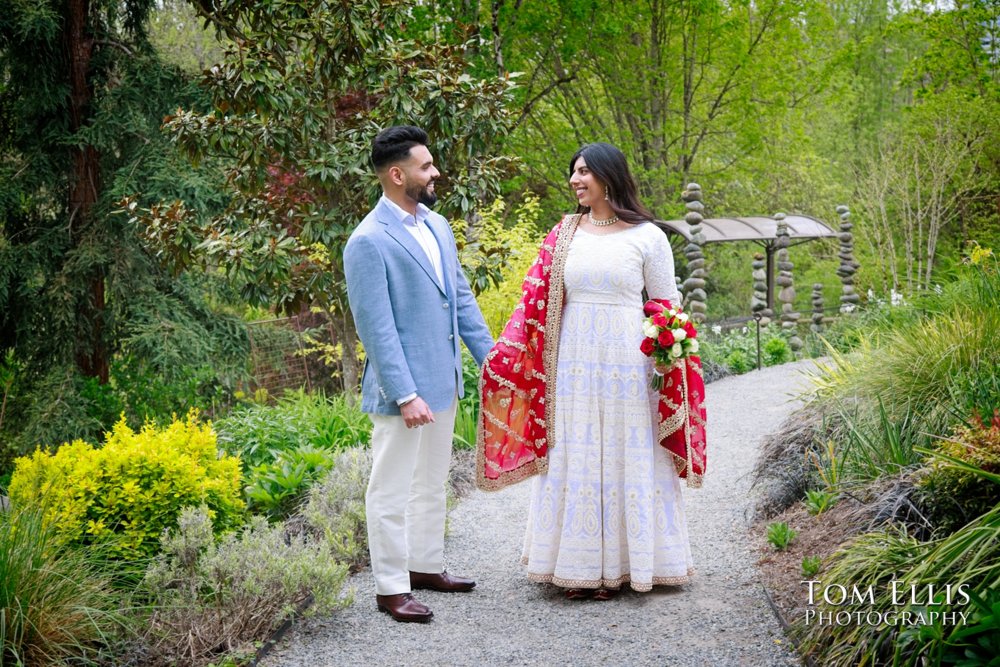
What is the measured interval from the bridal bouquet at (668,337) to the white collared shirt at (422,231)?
89cm

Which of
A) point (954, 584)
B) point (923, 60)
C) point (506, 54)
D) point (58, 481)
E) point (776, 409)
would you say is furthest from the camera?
point (923, 60)

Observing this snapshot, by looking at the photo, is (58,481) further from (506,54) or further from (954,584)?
(506,54)

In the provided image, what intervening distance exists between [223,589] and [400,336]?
48.7 inches

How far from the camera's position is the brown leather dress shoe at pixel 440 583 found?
4086 millimetres

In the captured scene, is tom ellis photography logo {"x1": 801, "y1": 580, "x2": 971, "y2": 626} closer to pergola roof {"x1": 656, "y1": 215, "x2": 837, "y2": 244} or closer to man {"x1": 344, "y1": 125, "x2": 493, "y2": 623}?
man {"x1": 344, "y1": 125, "x2": 493, "y2": 623}

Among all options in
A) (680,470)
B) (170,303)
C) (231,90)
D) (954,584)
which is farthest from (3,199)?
(954,584)

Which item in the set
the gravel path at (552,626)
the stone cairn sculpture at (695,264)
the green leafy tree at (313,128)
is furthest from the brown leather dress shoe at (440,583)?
the stone cairn sculpture at (695,264)

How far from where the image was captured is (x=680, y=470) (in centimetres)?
389

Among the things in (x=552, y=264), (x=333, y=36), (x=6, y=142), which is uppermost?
(x=333, y=36)

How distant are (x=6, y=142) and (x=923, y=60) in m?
14.9

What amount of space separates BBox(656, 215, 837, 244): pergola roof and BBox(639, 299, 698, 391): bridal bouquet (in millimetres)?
8933

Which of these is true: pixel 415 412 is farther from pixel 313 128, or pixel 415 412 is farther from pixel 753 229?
pixel 753 229

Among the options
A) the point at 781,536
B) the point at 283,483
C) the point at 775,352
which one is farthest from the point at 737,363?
the point at 283,483

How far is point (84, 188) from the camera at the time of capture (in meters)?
8.95
